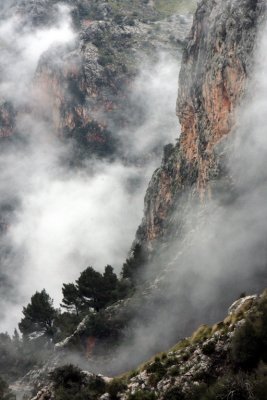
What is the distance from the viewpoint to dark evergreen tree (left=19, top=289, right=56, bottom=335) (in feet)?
219

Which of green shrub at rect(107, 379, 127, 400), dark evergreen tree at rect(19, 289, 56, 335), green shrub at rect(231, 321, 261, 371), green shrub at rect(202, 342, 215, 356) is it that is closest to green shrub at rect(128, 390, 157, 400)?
green shrub at rect(107, 379, 127, 400)

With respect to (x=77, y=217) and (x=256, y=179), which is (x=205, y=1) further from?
(x=77, y=217)

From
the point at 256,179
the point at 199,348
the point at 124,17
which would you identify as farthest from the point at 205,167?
the point at 124,17

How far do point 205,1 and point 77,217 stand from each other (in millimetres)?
102088

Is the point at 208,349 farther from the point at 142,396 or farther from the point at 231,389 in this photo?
the point at 231,389

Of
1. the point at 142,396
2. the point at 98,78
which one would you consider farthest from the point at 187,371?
the point at 98,78

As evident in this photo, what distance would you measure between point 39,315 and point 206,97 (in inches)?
1422

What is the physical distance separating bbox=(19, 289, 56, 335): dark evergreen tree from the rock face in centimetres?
2139

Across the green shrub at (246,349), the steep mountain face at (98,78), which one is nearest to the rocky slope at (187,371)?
the green shrub at (246,349)

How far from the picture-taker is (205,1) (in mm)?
69125

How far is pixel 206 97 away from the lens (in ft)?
214

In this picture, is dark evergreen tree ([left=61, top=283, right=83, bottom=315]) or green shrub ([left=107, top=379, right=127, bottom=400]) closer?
green shrub ([left=107, top=379, right=127, bottom=400])

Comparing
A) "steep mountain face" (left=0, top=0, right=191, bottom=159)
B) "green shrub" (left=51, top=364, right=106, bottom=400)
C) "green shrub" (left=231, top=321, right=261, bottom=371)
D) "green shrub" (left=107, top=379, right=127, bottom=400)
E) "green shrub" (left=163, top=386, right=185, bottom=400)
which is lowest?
"green shrub" (left=163, top=386, right=185, bottom=400)

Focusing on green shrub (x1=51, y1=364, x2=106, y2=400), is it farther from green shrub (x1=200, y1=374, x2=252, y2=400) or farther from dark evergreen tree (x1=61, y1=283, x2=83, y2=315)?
dark evergreen tree (x1=61, y1=283, x2=83, y2=315)
